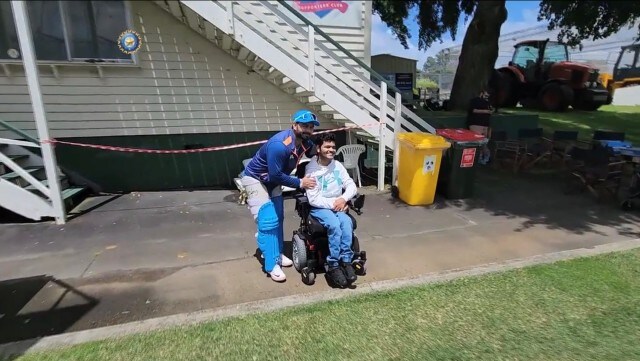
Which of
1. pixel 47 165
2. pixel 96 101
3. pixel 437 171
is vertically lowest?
pixel 437 171

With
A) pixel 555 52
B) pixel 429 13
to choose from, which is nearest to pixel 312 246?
pixel 429 13

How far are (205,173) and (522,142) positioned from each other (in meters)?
6.68

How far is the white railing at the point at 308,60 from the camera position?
5250 millimetres

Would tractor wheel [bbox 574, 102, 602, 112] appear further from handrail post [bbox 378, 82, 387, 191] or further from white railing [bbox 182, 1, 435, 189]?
handrail post [bbox 378, 82, 387, 191]

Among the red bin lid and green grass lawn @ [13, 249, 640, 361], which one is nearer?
green grass lawn @ [13, 249, 640, 361]

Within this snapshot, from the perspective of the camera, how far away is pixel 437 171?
596 centimetres

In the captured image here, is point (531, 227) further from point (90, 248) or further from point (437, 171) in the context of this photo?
point (90, 248)

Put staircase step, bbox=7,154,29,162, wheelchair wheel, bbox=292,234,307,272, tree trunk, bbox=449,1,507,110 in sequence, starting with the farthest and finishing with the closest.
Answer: tree trunk, bbox=449,1,507,110
staircase step, bbox=7,154,29,162
wheelchair wheel, bbox=292,234,307,272

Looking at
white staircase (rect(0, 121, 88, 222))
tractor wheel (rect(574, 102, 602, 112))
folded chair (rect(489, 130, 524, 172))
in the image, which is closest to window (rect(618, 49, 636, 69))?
tractor wheel (rect(574, 102, 602, 112))

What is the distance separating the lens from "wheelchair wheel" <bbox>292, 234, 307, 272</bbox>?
3.69 m

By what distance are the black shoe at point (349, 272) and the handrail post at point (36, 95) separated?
421 centimetres

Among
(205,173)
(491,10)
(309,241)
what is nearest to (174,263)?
(309,241)

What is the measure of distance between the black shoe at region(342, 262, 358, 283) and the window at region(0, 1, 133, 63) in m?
4.92

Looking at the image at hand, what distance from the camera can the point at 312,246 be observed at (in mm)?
3664
